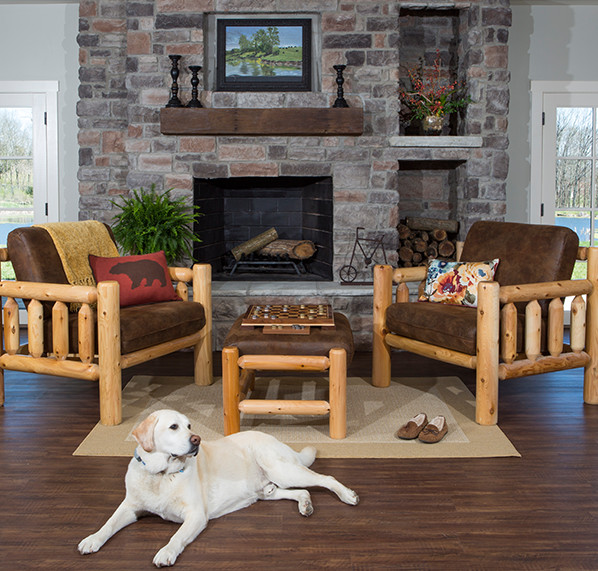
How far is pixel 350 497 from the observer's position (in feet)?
9.11

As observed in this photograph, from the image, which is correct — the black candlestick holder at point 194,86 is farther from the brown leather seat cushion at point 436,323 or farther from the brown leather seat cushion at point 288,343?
the brown leather seat cushion at point 288,343

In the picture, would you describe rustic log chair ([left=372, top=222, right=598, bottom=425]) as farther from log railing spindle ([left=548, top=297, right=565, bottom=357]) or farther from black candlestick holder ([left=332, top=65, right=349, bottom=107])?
black candlestick holder ([left=332, top=65, right=349, bottom=107])

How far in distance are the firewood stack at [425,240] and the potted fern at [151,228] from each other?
169 centimetres

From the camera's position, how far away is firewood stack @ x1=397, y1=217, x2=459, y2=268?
586 cm

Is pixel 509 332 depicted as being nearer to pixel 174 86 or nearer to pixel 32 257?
pixel 32 257

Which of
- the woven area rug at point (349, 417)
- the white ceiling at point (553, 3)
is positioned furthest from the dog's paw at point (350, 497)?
the white ceiling at point (553, 3)

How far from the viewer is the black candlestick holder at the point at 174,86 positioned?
17.5 feet

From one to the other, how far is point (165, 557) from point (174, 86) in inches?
151

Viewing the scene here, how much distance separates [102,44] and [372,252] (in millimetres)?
2605

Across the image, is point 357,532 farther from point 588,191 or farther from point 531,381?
point 588,191

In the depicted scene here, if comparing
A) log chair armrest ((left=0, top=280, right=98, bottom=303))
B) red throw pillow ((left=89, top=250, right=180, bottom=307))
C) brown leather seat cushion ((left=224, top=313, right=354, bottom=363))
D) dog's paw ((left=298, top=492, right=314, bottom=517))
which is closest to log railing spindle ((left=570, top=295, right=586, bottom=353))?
brown leather seat cushion ((left=224, top=313, right=354, bottom=363))

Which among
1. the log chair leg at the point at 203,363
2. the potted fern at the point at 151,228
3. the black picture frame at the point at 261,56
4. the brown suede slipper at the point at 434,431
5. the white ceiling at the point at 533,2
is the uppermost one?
the white ceiling at the point at 533,2

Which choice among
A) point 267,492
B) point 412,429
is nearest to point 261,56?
point 412,429

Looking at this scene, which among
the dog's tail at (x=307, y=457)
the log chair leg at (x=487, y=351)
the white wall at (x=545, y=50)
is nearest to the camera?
the dog's tail at (x=307, y=457)
